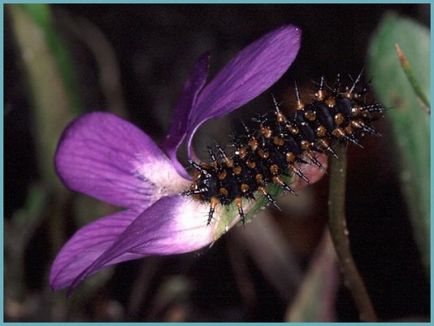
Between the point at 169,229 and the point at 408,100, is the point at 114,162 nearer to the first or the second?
the point at 169,229

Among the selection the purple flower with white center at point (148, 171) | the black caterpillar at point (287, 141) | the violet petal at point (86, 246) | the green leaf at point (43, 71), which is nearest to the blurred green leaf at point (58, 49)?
the green leaf at point (43, 71)

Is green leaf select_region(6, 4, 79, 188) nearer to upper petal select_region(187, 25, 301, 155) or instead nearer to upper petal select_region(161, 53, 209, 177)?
upper petal select_region(161, 53, 209, 177)

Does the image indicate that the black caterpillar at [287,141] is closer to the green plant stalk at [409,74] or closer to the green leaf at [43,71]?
the green plant stalk at [409,74]

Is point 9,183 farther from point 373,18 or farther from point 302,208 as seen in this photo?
point 373,18

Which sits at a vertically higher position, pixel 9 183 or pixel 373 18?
pixel 373 18

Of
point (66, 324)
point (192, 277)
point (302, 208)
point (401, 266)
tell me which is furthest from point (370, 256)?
point (66, 324)
